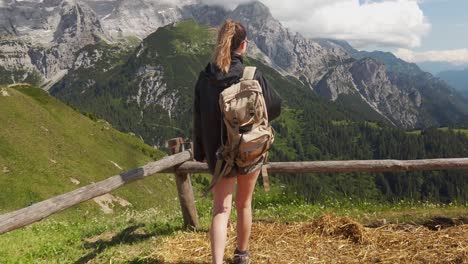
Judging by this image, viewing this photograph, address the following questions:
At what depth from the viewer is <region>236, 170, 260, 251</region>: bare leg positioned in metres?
6.75

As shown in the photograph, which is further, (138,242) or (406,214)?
(406,214)

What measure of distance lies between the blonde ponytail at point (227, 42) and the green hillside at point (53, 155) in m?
39.7

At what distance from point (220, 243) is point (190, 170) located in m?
3.39

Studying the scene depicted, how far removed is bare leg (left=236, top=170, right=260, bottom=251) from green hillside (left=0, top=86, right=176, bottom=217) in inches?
1518

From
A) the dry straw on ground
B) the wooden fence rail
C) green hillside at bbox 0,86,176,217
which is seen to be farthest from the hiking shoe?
green hillside at bbox 0,86,176,217

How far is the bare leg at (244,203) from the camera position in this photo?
6.75 m

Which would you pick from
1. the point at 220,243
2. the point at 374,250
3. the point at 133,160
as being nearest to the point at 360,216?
the point at 374,250

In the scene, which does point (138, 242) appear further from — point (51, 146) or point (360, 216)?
point (51, 146)

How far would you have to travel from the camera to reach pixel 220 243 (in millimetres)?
6641

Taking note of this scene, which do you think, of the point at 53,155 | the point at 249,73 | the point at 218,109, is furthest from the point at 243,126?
the point at 53,155

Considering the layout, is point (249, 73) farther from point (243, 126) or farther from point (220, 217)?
point (220, 217)

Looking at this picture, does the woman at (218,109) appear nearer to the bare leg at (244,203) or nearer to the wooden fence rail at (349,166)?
the bare leg at (244,203)

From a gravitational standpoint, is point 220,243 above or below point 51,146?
above

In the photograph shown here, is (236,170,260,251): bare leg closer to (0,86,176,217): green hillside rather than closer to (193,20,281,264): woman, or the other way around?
(193,20,281,264): woman
